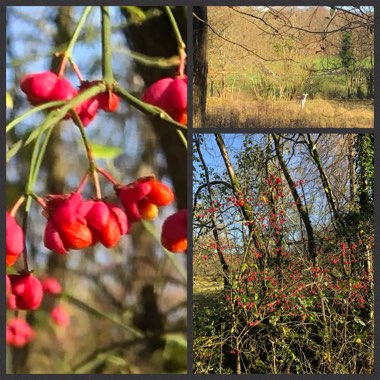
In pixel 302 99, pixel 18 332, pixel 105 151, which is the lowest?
pixel 18 332

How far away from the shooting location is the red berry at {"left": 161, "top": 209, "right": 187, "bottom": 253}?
2744 millimetres

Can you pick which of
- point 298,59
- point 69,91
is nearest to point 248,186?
point 298,59

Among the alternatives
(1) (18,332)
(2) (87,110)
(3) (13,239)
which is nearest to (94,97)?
(2) (87,110)

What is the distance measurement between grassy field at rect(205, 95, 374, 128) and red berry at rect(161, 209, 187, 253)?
479 mm

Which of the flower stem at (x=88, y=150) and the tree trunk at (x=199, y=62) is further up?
the tree trunk at (x=199, y=62)

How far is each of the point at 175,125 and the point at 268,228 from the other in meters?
0.72

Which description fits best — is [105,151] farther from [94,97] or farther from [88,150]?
[88,150]

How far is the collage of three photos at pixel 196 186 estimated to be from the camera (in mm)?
2697

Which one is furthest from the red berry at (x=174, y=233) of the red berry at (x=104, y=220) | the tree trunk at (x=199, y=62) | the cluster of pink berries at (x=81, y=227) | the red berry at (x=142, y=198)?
the tree trunk at (x=199, y=62)

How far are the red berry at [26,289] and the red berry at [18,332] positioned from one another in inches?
8.3

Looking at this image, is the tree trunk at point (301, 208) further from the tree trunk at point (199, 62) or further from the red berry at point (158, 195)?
the red berry at point (158, 195)

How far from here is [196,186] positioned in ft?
9.76

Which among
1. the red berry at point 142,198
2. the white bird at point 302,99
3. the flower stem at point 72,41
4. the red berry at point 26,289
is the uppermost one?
the flower stem at point 72,41

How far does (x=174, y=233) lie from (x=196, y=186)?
0.33 m
